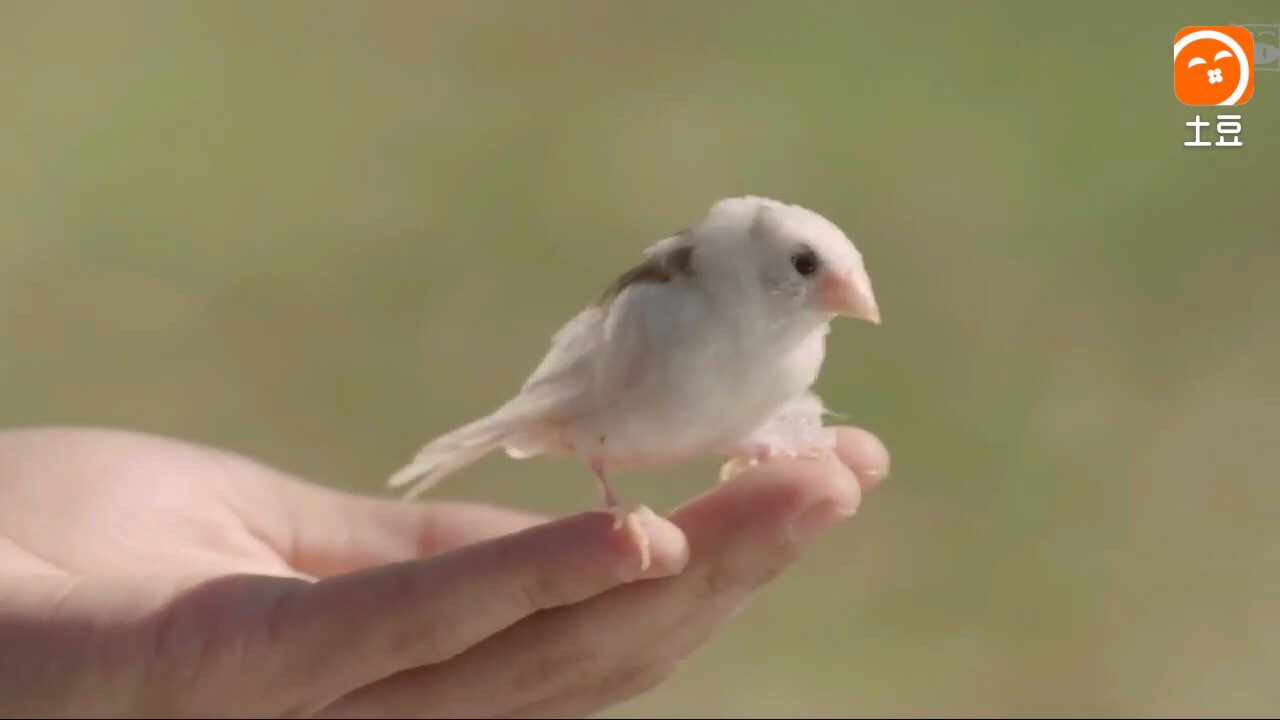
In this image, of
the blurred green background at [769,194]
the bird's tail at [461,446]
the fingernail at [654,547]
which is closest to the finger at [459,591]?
the fingernail at [654,547]

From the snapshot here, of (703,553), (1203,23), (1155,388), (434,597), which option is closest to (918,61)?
(1203,23)

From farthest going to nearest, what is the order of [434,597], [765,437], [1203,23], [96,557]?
[1203,23] < [96,557] < [765,437] < [434,597]

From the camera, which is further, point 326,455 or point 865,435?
point 326,455

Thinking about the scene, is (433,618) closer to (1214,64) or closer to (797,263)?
(797,263)

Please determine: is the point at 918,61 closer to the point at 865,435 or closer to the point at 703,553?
the point at 865,435

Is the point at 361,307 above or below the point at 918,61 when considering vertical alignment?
below

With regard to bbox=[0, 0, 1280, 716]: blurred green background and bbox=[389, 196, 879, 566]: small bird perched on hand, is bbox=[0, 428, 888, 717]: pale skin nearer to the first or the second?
bbox=[389, 196, 879, 566]: small bird perched on hand

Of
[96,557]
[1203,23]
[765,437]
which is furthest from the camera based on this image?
[1203,23]

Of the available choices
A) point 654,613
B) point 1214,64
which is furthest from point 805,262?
point 1214,64
